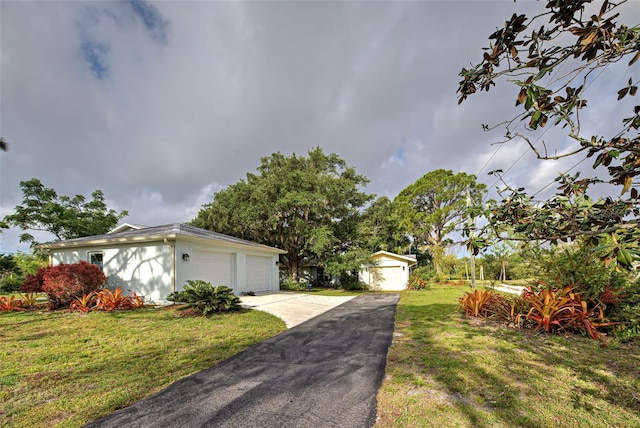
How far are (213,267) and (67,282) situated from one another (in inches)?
189

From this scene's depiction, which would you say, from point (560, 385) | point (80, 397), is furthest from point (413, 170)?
point (80, 397)

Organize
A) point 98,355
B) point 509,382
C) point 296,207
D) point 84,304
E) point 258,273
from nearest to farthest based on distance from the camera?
1. point 509,382
2. point 98,355
3. point 84,304
4. point 258,273
5. point 296,207

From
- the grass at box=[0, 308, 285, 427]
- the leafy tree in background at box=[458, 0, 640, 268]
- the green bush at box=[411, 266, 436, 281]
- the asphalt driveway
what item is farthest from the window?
the green bush at box=[411, 266, 436, 281]

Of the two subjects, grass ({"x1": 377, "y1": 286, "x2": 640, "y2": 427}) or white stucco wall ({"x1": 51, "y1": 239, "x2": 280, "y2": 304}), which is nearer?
grass ({"x1": 377, "y1": 286, "x2": 640, "y2": 427})

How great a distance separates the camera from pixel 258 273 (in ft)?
49.2

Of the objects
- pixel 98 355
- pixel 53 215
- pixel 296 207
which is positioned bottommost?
pixel 98 355

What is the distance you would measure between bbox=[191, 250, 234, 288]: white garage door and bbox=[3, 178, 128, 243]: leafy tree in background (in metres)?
19.2

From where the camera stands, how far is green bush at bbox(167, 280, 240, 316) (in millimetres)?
7984

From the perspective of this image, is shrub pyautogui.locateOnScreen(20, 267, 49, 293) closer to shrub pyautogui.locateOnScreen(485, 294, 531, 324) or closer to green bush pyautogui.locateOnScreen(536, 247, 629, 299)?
shrub pyautogui.locateOnScreen(485, 294, 531, 324)

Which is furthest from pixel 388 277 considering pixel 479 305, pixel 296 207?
pixel 479 305

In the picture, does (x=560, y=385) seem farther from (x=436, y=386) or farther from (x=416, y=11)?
(x=416, y=11)

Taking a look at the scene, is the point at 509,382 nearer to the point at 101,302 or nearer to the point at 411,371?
the point at 411,371

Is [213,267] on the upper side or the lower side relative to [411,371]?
upper

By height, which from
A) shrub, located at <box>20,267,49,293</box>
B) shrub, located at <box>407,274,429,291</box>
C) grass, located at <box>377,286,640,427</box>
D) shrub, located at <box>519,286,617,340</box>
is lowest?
shrub, located at <box>407,274,429,291</box>
